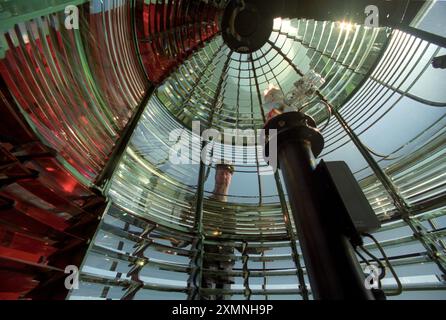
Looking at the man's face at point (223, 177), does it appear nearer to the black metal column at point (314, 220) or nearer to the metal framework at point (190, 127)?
the metal framework at point (190, 127)

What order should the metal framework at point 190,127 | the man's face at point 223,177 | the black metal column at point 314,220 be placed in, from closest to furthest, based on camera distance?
1. the black metal column at point 314,220
2. the metal framework at point 190,127
3. the man's face at point 223,177

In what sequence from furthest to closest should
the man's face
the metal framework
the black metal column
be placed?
the man's face → the metal framework → the black metal column

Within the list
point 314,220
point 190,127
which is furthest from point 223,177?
point 314,220

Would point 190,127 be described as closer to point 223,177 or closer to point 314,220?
point 223,177

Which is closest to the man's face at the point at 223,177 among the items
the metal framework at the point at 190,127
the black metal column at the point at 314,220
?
the metal framework at the point at 190,127

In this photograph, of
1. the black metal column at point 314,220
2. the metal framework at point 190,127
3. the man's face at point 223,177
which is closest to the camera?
the black metal column at point 314,220

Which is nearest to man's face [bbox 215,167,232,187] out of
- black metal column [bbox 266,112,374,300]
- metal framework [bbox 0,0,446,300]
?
metal framework [bbox 0,0,446,300]

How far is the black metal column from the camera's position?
1058 millimetres

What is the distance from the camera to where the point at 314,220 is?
1.24m

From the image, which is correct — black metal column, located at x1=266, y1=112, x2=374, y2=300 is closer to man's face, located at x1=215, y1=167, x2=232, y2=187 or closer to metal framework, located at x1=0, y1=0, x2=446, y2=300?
metal framework, located at x1=0, y1=0, x2=446, y2=300

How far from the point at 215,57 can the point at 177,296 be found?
11.9ft

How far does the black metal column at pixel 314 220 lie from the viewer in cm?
106
